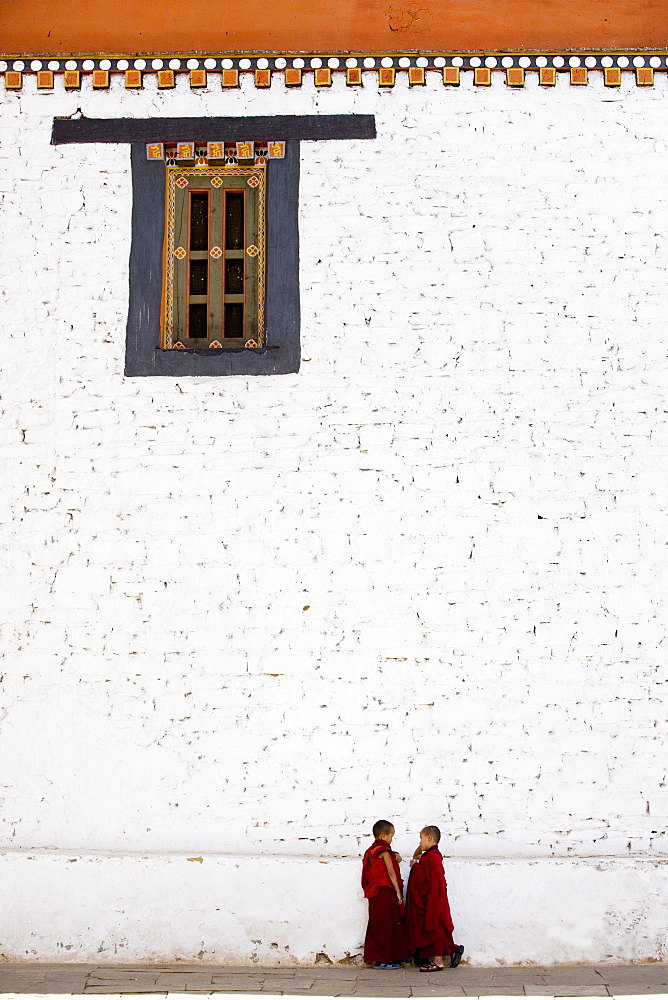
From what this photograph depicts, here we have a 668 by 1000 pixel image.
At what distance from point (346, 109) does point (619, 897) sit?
384cm

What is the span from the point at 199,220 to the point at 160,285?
39 centimetres

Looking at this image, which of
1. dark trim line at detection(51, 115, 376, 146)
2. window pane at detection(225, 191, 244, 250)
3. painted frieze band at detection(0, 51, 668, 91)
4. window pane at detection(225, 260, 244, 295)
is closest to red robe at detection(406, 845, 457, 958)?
window pane at detection(225, 260, 244, 295)

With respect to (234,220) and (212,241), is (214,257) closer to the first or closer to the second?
(212,241)


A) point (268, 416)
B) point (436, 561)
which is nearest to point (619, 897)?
point (436, 561)

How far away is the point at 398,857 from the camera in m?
4.50

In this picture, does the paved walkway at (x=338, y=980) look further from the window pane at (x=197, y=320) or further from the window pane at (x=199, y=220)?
the window pane at (x=199, y=220)

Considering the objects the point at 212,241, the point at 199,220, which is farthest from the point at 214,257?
the point at 199,220

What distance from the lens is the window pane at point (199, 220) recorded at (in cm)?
527

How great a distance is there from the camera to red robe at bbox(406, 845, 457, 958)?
14.3ft

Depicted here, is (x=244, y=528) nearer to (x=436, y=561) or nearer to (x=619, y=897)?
(x=436, y=561)

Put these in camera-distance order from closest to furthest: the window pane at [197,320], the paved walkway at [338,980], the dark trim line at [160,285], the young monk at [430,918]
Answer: the paved walkway at [338,980]
the young monk at [430,918]
the dark trim line at [160,285]
the window pane at [197,320]

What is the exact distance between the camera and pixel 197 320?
5223 mm

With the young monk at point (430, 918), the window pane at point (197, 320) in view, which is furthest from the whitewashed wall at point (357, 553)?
the window pane at point (197, 320)

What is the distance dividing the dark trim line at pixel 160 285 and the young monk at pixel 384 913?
2.24m
